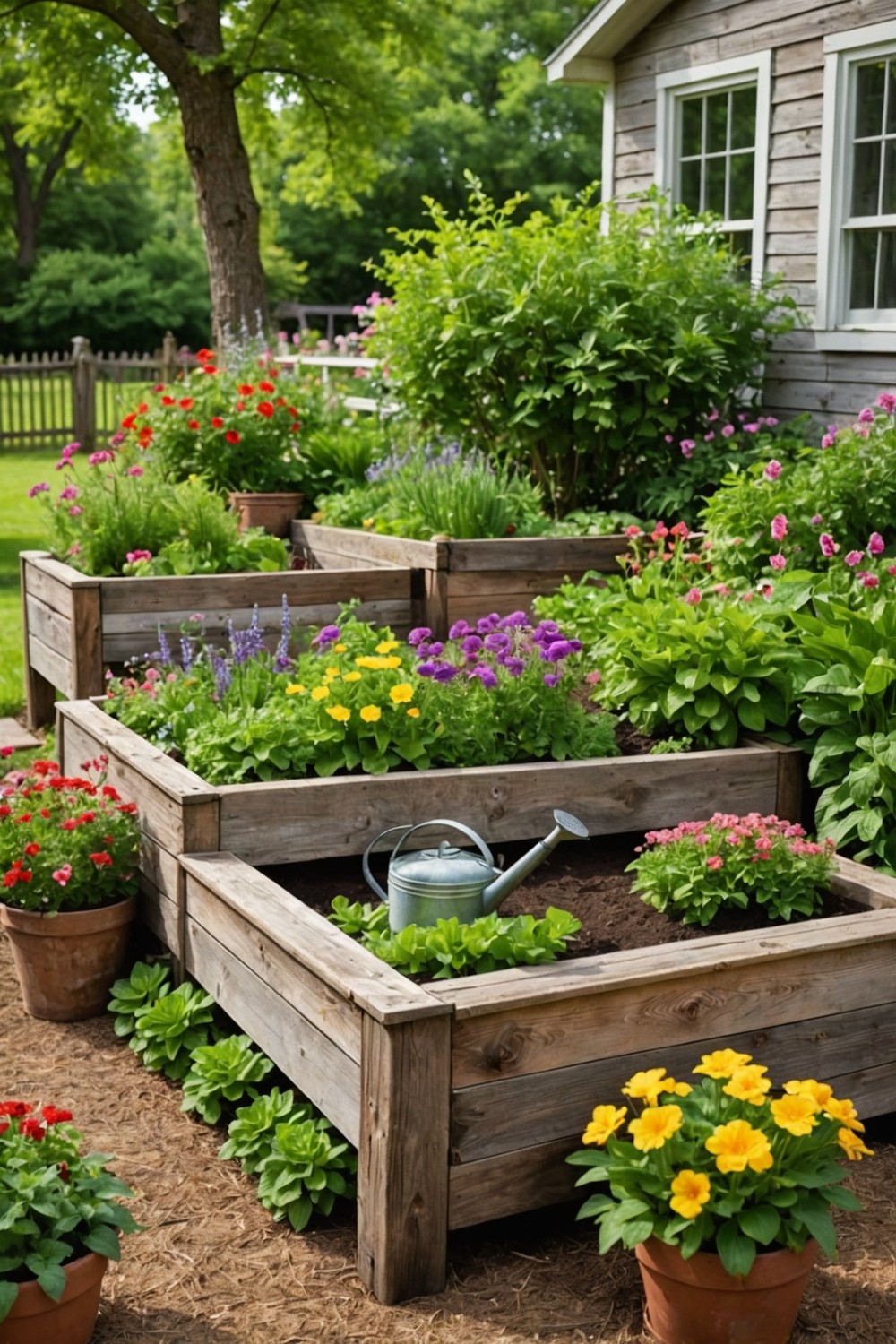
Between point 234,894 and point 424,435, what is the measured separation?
4.59 meters

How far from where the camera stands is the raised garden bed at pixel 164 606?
18.1 ft

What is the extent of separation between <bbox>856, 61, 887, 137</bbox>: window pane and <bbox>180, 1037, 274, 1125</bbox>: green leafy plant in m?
5.47

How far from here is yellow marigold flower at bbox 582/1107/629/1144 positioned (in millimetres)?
2666

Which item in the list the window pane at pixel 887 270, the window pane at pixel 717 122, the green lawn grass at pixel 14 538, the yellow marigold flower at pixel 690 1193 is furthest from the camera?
the window pane at pixel 717 122

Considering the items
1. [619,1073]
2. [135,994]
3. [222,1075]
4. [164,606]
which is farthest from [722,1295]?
[164,606]

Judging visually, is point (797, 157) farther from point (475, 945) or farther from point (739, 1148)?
point (739, 1148)

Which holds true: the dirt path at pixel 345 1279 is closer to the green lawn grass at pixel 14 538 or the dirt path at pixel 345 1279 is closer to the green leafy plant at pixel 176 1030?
the green leafy plant at pixel 176 1030

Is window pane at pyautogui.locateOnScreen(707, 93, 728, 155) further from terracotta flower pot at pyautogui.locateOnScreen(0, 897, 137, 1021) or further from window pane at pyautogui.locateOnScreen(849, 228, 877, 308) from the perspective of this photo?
terracotta flower pot at pyautogui.locateOnScreen(0, 897, 137, 1021)

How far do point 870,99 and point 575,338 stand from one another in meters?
1.84

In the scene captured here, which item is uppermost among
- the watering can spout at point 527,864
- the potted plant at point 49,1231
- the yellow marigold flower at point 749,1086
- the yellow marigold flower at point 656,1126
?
the watering can spout at point 527,864

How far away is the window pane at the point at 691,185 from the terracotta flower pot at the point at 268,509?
2885mm

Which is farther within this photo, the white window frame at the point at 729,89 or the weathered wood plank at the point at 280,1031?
the white window frame at the point at 729,89

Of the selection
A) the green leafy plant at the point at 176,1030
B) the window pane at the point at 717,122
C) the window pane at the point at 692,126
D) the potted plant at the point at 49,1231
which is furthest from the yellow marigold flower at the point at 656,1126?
the window pane at the point at 692,126

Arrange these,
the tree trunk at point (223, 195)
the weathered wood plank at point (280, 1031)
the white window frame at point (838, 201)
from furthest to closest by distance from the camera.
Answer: the tree trunk at point (223, 195), the white window frame at point (838, 201), the weathered wood plank at point (280, 1031)
